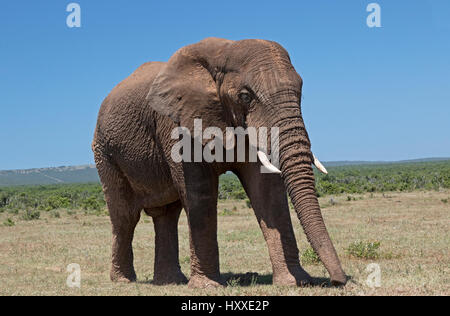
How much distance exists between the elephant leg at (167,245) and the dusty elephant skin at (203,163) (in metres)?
0.02

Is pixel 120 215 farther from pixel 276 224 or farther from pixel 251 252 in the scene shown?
pixel 251 252

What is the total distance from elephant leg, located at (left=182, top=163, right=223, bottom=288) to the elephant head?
691 mm

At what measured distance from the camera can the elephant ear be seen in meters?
7.39

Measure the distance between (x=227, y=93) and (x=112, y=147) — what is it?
2.82 m

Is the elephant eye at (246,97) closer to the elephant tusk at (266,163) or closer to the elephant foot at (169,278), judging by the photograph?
the elephant tusk at (266,163)

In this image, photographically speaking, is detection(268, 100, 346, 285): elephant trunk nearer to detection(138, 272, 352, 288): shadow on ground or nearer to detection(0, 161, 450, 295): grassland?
detection(0, 161, 450, 295): grassland

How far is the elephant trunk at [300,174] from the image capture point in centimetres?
625

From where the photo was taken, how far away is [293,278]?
748 cm

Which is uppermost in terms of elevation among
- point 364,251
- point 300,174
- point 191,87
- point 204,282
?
point 191,87

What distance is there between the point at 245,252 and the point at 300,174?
7.23 metres

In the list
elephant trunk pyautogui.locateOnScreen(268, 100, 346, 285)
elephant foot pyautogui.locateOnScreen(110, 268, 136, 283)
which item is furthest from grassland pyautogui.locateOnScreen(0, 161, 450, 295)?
elephant trunk pyautogui.locateOnScreen(268, 100, 346, 285)

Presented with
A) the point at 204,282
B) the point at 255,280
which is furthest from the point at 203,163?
the point at 255,280

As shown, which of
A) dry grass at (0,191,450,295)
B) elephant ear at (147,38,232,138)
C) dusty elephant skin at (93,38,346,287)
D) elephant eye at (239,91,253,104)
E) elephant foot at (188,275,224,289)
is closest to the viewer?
dusty elephant skin at (93,38,346,287)

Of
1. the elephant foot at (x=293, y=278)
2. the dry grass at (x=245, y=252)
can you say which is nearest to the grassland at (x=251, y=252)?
the dry grass at (x=245, y=252)
